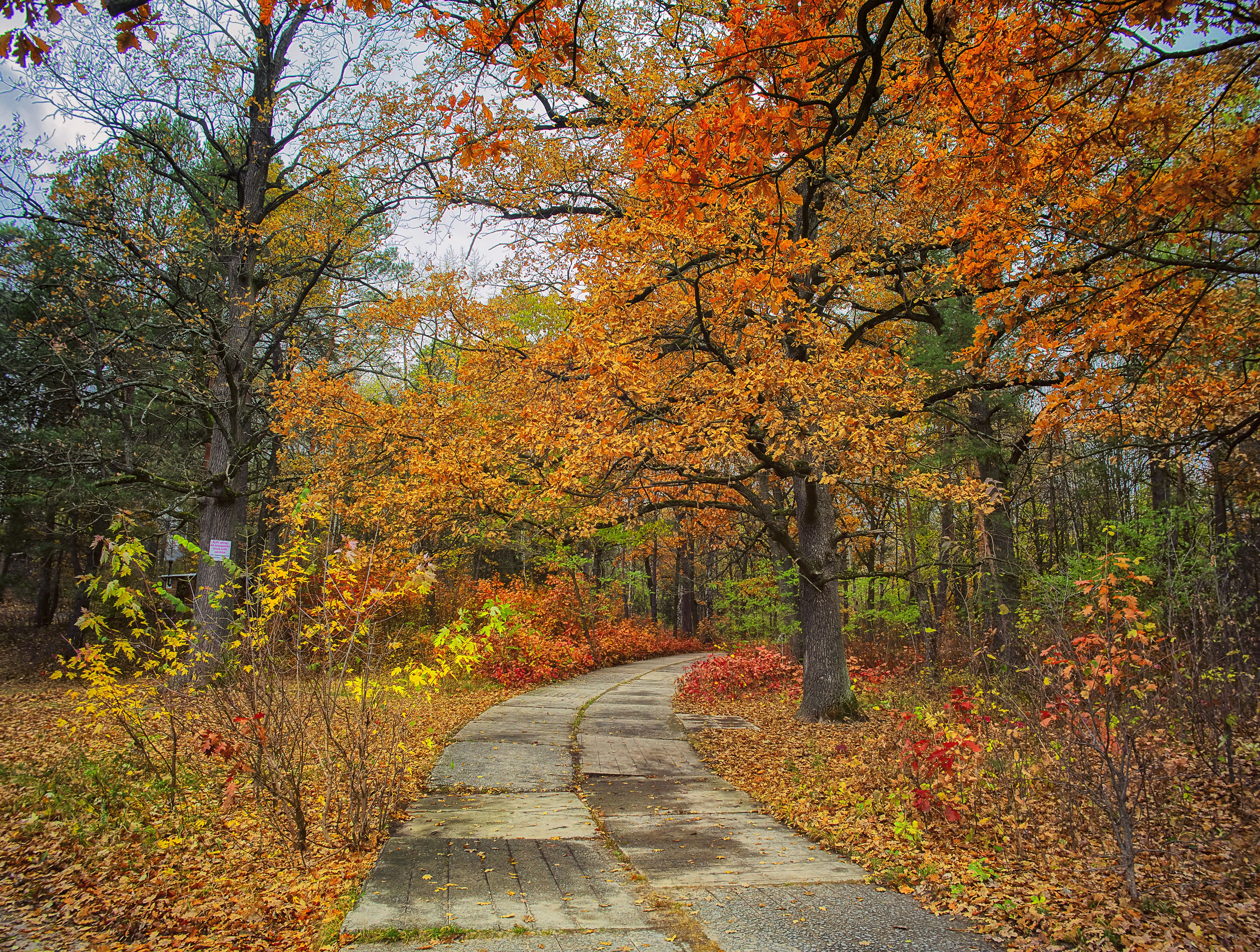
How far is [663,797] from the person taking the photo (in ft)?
21.0

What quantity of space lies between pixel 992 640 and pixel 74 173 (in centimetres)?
1695

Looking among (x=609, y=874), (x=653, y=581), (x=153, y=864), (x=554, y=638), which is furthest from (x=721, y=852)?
(x=653, y=581)

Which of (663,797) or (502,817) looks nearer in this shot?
(502,817)

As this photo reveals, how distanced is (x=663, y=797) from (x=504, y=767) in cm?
172

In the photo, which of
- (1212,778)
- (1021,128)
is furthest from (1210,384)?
(1212,778)

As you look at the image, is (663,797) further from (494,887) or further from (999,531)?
(999,531)

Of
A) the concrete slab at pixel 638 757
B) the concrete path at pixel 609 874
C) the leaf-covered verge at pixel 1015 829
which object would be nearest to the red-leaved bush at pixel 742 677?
the concrete slab at pixel 638 757

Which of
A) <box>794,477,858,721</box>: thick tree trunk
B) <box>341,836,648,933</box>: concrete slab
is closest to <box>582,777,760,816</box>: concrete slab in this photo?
<box>341,836,648,933</box>: concrete slab

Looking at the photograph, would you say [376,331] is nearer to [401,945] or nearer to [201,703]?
[201,703]

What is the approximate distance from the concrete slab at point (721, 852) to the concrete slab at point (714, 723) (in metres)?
3.58

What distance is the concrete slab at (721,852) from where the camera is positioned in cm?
445

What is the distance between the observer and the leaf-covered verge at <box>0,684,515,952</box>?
3.52 m

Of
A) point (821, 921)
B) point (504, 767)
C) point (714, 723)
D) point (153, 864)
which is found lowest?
point (714, 723)

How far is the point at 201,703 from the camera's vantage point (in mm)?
5535
